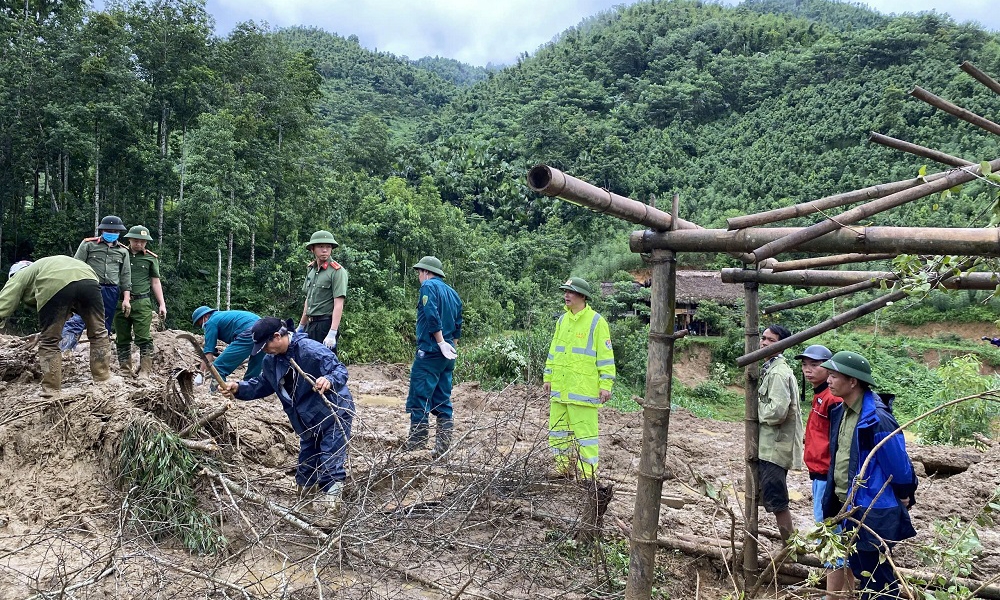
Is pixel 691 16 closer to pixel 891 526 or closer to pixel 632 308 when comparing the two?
pixel 632 308

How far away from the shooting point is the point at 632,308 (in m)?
23.1

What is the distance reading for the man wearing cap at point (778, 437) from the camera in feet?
13.7

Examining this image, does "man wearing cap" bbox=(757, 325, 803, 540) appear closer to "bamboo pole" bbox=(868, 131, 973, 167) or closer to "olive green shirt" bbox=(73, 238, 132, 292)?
"bamboo pole" bbox=(868, 131, 973, 167)

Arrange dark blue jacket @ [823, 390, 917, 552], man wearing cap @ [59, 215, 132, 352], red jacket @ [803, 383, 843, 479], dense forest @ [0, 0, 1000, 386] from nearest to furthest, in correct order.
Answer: dark blue jacket @ [823, 390, 917, 552] < red jacket @ [803, 383, 843, 479] < man wearing cap @ [59, 215, 132, 352] < dense forest @ [0, 0, 1000, 386]

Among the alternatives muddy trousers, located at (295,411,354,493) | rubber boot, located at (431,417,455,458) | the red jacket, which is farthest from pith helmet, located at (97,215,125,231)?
the red jacket

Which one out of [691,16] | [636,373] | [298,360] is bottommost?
[636,373]

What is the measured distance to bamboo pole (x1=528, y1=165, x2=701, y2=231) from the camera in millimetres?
2484

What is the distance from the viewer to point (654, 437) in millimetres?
3223

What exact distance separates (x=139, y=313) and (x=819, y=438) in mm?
5983

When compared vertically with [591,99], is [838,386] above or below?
below

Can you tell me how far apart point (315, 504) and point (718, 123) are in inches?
1704

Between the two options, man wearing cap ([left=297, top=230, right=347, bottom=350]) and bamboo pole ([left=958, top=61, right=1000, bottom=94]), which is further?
man wearing cap ([left=297, top=230, right=347, bottom=350])

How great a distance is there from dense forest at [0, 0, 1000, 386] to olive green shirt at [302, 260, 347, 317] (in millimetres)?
4405

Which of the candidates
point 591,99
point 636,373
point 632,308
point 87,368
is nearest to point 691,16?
point 591,99
